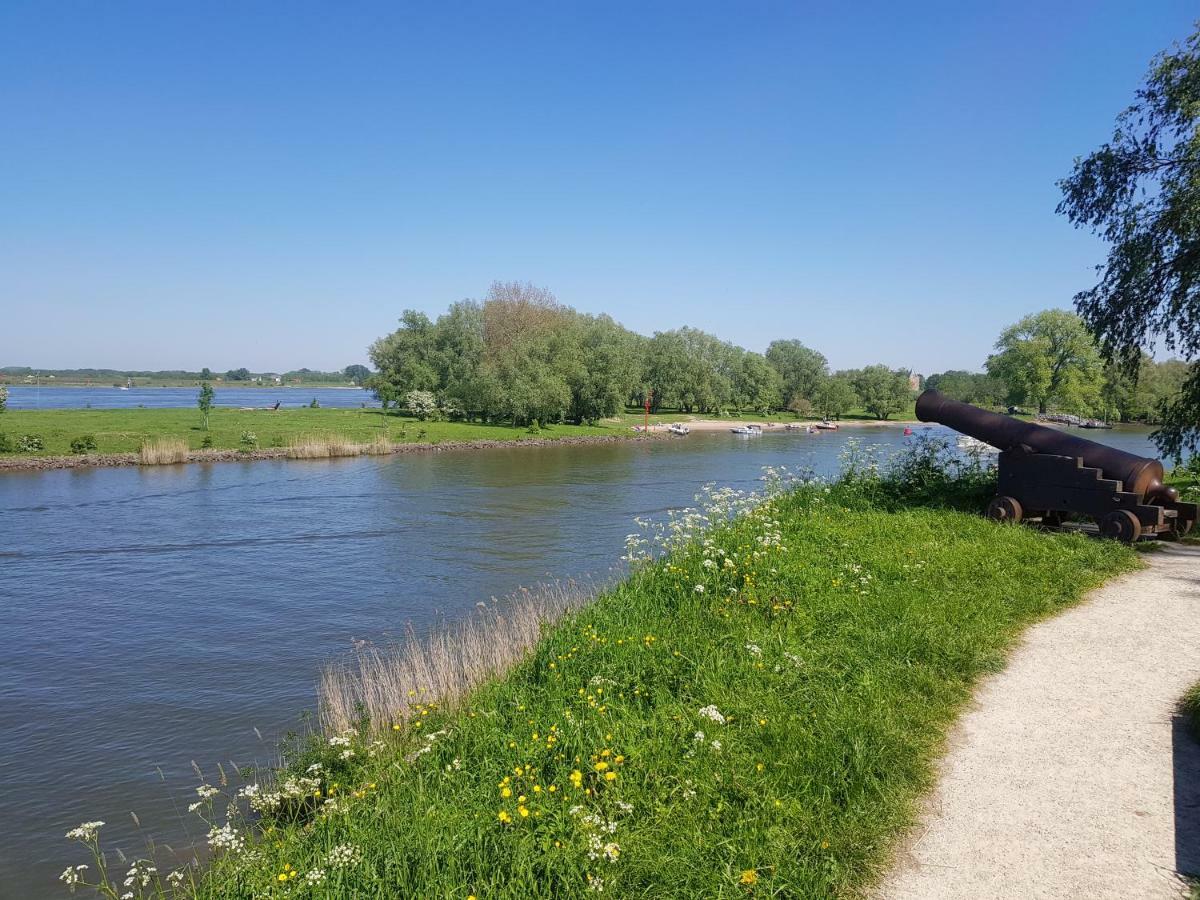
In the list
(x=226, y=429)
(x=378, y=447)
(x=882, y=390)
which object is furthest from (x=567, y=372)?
(x=882, y=390)

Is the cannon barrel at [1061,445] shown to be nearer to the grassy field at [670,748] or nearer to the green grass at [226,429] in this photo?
the grassy field at [670,748]

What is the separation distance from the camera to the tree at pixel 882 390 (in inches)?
4518

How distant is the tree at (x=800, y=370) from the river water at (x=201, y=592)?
79489 millimetres

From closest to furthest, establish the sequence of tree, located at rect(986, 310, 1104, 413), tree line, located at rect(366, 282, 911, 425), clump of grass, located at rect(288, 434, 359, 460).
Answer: clump of grass, located at rect(288, 434, 359, 460)
tree line, located at rect(366, 282, 911, 425)
tree, located at rect(986, 310, 1104, 413)

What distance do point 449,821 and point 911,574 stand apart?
7.27 meters

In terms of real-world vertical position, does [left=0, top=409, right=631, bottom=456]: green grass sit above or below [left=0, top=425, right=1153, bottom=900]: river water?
above

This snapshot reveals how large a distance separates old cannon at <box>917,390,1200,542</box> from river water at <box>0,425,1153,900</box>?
9.05 metres

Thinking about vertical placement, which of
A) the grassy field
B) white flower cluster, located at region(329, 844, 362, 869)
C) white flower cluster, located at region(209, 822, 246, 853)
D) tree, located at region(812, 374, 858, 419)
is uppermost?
tree, located at region(812, 374, 858, 419)

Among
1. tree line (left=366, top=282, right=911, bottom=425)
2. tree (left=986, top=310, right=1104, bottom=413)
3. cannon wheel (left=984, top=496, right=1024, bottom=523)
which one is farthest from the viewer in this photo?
tree (left=986, top=310, right=1104, bottom=413)

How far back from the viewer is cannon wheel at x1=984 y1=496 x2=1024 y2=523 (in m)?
12.8

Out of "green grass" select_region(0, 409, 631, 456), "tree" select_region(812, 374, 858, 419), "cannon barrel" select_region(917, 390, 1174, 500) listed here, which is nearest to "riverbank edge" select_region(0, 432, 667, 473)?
"green grass" select_region(0, 409, 631, 456)

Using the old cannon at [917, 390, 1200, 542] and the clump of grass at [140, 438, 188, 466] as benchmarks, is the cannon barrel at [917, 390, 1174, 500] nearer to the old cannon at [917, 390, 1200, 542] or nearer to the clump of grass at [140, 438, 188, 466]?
the old cannon at [917, 390, 1200, 542]

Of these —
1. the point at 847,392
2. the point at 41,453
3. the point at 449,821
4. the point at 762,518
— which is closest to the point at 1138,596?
the point at 762,518

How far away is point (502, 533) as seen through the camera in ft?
74.4
